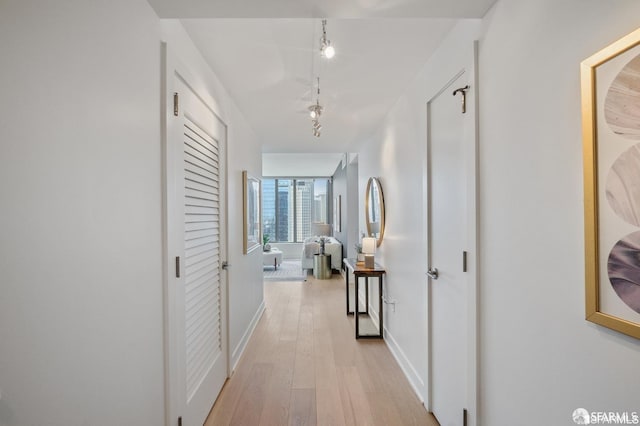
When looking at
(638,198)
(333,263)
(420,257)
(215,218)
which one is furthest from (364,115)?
(333,263)

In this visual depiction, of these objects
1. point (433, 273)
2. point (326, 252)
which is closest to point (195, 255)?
point (433, 273)

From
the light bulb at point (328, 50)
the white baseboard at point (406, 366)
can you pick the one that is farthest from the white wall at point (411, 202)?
the light bulb at point (328, 50)

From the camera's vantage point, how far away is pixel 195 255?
72.3 inches

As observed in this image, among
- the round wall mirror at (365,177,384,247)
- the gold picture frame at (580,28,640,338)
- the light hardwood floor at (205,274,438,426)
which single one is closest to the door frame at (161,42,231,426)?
the light hardwood floor at (205,274,438,426)

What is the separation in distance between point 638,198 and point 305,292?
4.96 metres

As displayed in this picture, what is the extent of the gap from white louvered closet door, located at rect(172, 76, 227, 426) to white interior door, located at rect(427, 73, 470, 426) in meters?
1.47

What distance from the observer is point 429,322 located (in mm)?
2051

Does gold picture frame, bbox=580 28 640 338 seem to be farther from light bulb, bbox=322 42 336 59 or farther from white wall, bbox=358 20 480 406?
light bulb, bbox=322 42 336 59

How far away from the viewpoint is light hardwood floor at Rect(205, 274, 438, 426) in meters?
2.00

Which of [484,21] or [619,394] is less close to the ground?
[484,21]

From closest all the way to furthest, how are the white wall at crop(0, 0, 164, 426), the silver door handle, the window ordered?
the white wall at crop(0, 0, 164, 426) < the silver door handle < the window

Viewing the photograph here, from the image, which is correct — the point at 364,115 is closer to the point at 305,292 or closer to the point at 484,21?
the point at 484,21

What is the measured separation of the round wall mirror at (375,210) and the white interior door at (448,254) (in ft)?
4.34

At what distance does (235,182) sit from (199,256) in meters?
1.08
